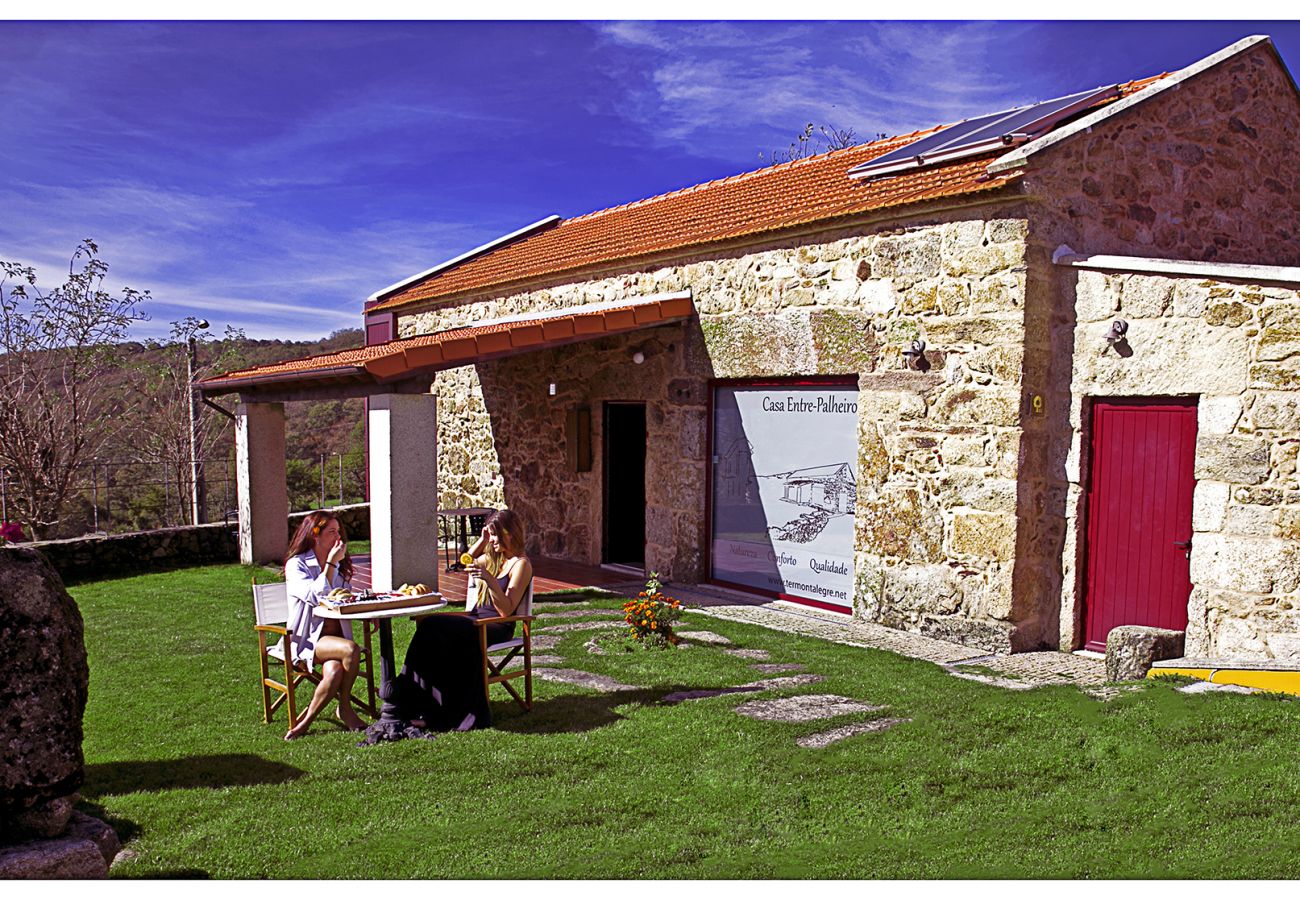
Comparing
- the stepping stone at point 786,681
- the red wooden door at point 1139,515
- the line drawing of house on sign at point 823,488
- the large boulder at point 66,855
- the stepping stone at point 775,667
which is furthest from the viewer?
the line drawing of house on sign at point 823,488

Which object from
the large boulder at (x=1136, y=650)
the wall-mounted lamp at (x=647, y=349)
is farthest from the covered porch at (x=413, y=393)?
the large boulder at (x=1136, y=650)

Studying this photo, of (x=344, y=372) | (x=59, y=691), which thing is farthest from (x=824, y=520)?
(x=59, y=691)

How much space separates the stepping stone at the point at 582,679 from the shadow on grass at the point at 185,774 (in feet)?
6.93

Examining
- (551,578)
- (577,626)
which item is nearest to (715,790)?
(577,626)

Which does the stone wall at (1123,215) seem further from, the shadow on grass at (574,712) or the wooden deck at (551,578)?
the wooden deck at (551,578)

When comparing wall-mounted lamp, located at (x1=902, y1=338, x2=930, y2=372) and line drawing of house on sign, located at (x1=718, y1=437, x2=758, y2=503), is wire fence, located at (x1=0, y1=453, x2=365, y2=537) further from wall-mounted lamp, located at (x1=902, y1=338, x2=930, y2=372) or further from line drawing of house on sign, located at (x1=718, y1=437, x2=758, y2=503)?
wall-mounted lamp, located at (x1=902, y1=338, x2=930, y2=372)

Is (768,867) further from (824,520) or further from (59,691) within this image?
(824,520)

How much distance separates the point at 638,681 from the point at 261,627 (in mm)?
2374

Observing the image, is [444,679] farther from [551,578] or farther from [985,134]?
[985,134]

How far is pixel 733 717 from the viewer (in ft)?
18.2

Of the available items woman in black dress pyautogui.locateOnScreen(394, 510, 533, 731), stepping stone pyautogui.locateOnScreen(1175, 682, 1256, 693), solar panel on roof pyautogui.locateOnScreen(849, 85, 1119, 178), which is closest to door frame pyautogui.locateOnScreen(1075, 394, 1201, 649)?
stepping stone pyautogui.locateOnScreen(1175, 682, 1256, 693)

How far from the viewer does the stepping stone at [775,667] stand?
684cm

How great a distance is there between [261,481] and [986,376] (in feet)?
30.0

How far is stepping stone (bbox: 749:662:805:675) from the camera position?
6.84m
